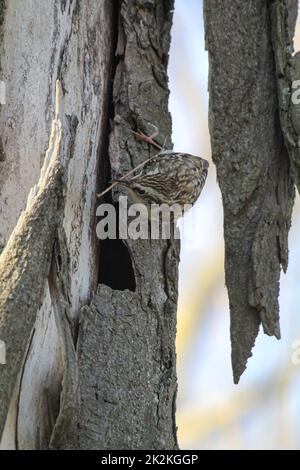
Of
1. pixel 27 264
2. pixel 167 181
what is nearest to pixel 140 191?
pixel 167 181

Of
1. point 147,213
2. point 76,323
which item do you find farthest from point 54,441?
point 147,213

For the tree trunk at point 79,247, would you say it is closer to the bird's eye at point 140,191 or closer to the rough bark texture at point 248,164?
the bird's eye at point 140,191

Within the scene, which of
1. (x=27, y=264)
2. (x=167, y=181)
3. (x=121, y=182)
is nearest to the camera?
(x=27, y=264)

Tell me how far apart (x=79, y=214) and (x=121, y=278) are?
323 millimetres

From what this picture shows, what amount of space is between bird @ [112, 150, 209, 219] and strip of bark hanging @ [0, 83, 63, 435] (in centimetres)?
75

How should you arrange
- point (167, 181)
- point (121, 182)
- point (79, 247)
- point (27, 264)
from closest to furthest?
point (27, 264) → point (79, 247) → point (121, 182) → point (167, 181)

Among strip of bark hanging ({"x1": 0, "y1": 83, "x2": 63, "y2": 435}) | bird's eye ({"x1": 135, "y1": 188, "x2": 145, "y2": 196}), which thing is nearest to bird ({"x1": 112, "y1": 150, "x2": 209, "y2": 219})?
bird's eye ({"x1": 135, "y1": 188, "x2": 145, "y2": 196})

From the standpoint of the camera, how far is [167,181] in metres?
4.87

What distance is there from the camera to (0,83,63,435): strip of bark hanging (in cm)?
341

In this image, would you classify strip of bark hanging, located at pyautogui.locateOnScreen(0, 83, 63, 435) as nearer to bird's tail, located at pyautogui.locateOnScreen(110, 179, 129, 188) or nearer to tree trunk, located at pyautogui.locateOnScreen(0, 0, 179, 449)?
tree trunk, located at pyautogui.locateOnScreen(0, 0, 179, 449)

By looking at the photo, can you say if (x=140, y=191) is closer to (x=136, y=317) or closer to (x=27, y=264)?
(x=136, y=317)

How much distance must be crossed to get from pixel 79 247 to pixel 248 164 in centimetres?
73

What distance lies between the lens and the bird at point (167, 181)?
4527 mm
